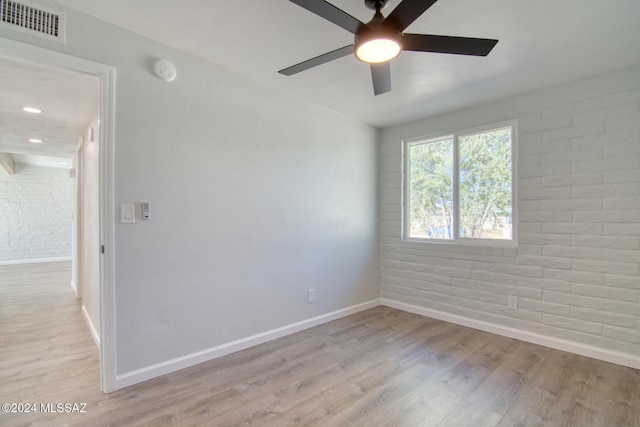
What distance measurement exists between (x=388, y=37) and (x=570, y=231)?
7.99ft

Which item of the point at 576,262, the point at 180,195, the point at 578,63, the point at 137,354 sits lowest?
the point at 137,354

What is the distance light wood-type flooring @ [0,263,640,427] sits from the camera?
172 centimetres

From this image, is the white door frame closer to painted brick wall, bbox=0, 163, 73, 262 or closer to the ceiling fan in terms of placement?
the ceiling fan

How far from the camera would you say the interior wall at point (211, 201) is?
6.59 ft

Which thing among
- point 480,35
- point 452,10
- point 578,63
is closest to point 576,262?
point 578,63

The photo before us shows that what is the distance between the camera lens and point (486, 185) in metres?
3.13

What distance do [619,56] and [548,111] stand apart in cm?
58

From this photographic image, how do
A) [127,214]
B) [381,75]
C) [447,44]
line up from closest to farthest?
[447,44]
[381,75]
[127,214]

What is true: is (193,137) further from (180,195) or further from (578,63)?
(578,63)

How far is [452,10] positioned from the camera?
1.72 metres

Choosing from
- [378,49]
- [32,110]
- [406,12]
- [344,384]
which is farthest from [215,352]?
[32,110]

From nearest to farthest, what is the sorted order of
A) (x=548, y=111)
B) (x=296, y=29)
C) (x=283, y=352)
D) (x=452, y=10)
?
(x=452, y=10)
(x=296, y=29)
(x=283, y=352)
(x=548, y=111)

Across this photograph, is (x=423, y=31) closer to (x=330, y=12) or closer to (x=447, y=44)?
(x=447, y=44)

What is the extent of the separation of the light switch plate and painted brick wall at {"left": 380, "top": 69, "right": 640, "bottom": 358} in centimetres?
311
